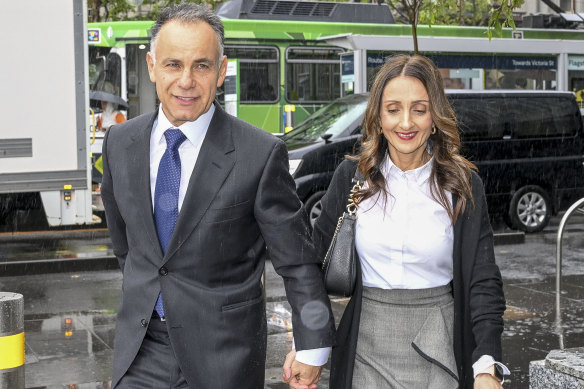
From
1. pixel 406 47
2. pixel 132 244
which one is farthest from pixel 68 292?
pixel 406 47

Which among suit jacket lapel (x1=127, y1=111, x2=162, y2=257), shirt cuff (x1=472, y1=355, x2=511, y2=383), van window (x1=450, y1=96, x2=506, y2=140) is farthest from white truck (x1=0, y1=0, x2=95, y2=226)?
shirt cuff (x1=472, y1=355, x2=511, y2=383)

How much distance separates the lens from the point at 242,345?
305 centimetres

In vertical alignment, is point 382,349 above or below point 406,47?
below

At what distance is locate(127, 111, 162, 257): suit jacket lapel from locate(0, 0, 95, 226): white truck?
7947mm

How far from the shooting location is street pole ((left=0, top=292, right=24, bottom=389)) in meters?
4.47

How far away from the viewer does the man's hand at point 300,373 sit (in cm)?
313

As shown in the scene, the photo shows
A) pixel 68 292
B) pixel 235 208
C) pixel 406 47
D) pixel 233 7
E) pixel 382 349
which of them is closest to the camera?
pixel 235 208

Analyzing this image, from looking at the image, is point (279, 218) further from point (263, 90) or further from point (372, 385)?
point (263, 90)

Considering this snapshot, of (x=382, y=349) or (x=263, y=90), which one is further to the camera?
(x=263, y=90)

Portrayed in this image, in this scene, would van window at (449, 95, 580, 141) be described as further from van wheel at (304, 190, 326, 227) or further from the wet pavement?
van wheel at (304, 190, 326, 227)

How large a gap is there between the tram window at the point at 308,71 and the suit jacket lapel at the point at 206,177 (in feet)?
52.7

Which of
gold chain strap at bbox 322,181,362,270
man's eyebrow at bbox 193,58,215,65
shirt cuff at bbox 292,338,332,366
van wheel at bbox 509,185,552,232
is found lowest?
van wheel at bbox 509,185,552,232

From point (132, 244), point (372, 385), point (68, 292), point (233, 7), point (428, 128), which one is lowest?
point (68, 292)

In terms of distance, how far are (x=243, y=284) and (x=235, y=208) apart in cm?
24
